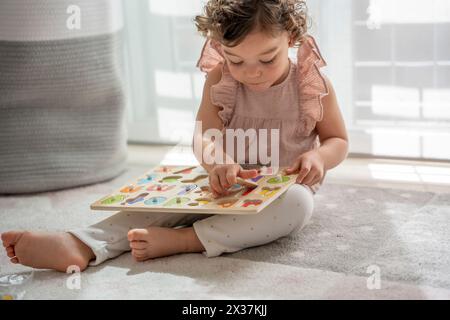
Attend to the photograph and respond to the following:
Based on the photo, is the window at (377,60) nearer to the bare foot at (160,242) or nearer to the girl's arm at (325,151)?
the girl's arm at (325,151)

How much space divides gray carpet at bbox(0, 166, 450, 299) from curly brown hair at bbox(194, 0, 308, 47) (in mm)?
358

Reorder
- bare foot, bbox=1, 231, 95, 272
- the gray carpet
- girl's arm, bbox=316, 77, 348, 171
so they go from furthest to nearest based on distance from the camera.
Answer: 1. girl's arm, bbox=316, 77, 348, 171
2. bare foot, bbox=1, 231, 95, 272
3. the gray carpet

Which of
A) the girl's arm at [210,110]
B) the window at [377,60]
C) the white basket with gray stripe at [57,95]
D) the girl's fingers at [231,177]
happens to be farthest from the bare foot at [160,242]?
the window at [377,60]

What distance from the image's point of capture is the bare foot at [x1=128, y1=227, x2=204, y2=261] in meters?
1.17

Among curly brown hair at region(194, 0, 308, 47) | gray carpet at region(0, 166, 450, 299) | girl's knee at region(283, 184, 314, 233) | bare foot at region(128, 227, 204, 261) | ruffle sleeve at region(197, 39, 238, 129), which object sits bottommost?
gray carpet at region(0, 166, 450, 299)

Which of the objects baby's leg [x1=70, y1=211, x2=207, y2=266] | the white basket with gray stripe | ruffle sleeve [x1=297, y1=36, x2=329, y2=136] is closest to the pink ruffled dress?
ruffle sleeve [x1=297, y1=36, x2=329, y2=136]

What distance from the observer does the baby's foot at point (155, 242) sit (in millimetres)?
1166

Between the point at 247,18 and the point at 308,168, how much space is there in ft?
0.88

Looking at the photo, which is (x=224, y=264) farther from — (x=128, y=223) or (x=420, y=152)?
(x=420, y=152)

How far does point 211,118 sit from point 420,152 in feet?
1.83

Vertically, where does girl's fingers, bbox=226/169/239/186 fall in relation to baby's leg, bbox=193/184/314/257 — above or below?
above

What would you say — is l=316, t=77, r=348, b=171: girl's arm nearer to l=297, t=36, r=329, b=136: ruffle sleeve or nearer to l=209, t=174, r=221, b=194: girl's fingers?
l=297, t=36, r=329, b=136: ruffle sleeve
